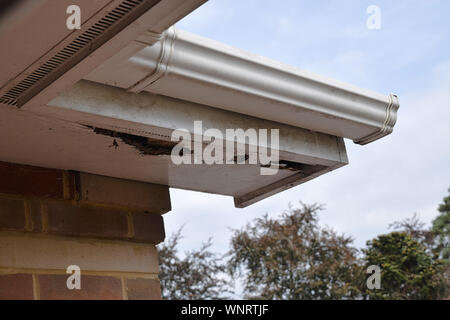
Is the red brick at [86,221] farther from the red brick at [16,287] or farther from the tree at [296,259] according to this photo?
the tree at [296,259]

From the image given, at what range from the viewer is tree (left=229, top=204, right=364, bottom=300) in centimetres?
1108

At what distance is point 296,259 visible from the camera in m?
11.3

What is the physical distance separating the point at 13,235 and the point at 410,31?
77.6 feet

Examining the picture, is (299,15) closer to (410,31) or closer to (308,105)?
(410,31)

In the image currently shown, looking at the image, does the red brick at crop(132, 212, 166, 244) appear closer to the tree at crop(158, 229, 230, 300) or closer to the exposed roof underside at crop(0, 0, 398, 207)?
the exposed roof underside at crop(0, 0, 398, 207)

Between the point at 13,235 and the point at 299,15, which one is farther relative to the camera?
the point at 299,15

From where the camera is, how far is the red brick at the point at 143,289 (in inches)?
68.2

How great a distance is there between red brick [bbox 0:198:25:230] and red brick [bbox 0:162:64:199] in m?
0.03

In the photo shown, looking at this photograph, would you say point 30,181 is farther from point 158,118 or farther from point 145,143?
point 158,118

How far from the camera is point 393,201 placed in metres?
14.0

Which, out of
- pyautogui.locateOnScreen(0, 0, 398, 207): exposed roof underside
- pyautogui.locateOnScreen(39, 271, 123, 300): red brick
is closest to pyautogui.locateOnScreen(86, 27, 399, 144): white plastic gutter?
pyautogui.locateOnScreen(0, 0, 398, 207): exposed roof underside

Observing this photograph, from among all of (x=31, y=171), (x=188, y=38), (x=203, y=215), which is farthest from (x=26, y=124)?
(x=203, y=215)
